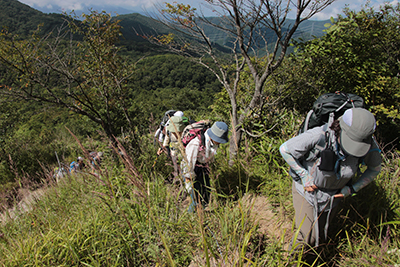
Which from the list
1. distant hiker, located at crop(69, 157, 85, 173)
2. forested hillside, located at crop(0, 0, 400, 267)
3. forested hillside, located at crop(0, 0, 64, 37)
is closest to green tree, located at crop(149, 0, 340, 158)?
forested hillside, located at crop(0, 0, 400, 267)

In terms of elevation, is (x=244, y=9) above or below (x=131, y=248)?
above

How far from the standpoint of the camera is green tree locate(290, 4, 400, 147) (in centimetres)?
389

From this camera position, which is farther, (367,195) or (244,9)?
(244,9)

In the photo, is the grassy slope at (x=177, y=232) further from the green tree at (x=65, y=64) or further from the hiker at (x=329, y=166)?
the green tree at (x=65, y=64)

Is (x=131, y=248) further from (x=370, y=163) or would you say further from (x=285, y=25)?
(x=285, y=25)

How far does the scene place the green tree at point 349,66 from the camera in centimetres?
389

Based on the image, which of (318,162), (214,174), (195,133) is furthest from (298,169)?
(195,133)

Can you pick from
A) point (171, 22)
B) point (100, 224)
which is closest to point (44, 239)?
point (100, 224)

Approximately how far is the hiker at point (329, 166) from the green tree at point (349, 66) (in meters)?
2.38

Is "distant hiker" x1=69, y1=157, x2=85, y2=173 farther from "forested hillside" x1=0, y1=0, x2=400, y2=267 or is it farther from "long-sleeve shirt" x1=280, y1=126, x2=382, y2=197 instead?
"long-sleeve shirt" x1=280, y1=126, x2=382, y2=197

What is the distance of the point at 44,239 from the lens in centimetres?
179

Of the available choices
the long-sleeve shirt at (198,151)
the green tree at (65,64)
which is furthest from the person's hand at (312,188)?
the green tree at (65,64)

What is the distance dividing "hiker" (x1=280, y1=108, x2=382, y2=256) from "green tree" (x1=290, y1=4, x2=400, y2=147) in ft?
7.80

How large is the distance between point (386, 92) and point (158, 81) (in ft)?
195
